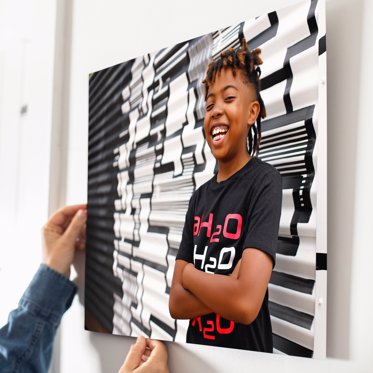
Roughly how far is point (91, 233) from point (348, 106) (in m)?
0.62

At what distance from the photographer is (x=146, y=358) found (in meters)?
0.98

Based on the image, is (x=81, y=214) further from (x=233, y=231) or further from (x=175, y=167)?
(x=233, y=231)

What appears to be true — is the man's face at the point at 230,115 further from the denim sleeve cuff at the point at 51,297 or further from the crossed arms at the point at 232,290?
the denim sleeve cuff at the point at 51,297

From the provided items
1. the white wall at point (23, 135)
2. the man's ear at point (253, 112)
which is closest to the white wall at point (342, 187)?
the man's ear at point (253, 112)

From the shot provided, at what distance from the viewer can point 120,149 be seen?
1.11 metres

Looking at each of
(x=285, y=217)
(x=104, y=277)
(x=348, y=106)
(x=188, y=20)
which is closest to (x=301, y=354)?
(x=285, y=217)

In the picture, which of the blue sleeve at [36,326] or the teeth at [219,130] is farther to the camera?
the blue sleeve at [36,326]

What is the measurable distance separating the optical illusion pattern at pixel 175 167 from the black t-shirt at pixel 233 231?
0.06 feet

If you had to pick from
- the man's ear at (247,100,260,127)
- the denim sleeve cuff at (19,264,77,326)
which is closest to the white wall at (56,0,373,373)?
the man's ear at (247,100,260,127)

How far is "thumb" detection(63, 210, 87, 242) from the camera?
1.20 meters

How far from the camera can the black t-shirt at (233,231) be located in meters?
0.79

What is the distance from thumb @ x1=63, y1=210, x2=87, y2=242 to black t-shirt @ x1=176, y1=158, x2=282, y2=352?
0.36 meters

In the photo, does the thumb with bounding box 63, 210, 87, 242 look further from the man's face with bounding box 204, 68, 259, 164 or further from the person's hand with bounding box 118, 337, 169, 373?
the man's face with bounding box 204, 68, 259, 164

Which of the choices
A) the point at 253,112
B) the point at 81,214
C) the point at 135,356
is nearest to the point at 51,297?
the point at 81,214
